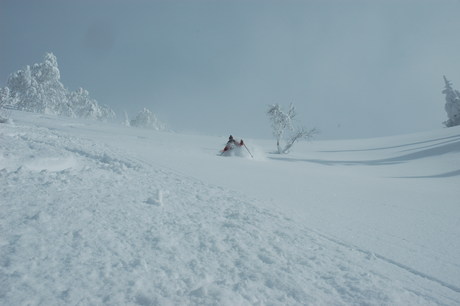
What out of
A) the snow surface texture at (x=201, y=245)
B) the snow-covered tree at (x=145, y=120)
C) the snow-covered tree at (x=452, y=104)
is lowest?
A: the snow surface texture at (x=201, y=245)

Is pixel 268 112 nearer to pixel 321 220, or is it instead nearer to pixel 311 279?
pixel 321 220

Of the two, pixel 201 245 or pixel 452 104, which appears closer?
pixel 201 245

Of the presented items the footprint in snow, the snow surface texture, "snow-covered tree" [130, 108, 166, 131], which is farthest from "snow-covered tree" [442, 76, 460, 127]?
"snow-covered tree" [130, 108, 166, 131]

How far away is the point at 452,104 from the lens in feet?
161

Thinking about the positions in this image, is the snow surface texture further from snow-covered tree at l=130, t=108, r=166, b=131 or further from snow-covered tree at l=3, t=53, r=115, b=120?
snow-covered tree at l=130, t=108, r=166, b=131

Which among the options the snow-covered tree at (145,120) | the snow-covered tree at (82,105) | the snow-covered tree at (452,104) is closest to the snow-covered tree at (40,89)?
the snow-covered tree at (82,105)

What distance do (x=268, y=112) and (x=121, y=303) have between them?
32.5m

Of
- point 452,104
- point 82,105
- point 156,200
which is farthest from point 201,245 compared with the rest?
point 82,105

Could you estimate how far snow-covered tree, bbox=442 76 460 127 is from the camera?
48.7 meters

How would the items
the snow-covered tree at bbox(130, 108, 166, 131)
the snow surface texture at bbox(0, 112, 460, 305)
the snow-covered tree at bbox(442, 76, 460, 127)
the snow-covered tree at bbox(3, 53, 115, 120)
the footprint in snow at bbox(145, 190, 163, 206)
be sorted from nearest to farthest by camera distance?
the snow surface texture at bbox(0, 112, 460, 305) → the footprint in snow at bbox(145, 190, 163, 206) → the snow-covered tree at bbox(442, 76, 460, 127) → the snow-covered tree at bbox(3, 53, 115, 120) → the snow-covered tree at bbox(130, 108, 166, 131)

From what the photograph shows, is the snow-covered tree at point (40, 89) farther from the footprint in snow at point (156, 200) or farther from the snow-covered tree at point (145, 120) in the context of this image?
the footprint in snow at point (156, 200)

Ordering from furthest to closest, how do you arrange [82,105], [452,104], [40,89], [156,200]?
1. [82,105]
2. [40,89]
3. [452,104]
4. [156,200]

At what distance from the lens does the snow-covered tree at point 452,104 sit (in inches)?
1916

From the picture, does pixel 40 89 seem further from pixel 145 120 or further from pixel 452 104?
pixel 452 104
